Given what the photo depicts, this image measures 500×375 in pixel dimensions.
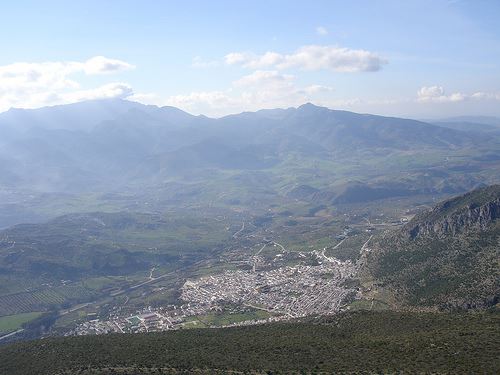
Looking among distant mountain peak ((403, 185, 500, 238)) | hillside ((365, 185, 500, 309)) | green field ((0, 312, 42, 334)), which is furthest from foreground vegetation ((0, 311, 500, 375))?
green field ((0, 312, 42, 334))

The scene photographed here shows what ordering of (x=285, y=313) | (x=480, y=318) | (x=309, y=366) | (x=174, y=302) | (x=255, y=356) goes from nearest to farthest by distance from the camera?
(x=309, y=366)
(x=255, y=356)
(x=480, y=318)
(x=285, y=313)
(x=174, y=302)

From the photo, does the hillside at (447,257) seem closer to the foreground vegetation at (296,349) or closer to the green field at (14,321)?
the foreground vegetation at (296,349)

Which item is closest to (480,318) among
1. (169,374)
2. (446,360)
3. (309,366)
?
(446,360)

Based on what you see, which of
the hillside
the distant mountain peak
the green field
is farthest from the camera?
the green field

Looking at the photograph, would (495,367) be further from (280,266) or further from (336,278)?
(280,266)

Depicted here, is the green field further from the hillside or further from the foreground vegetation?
the hillside
